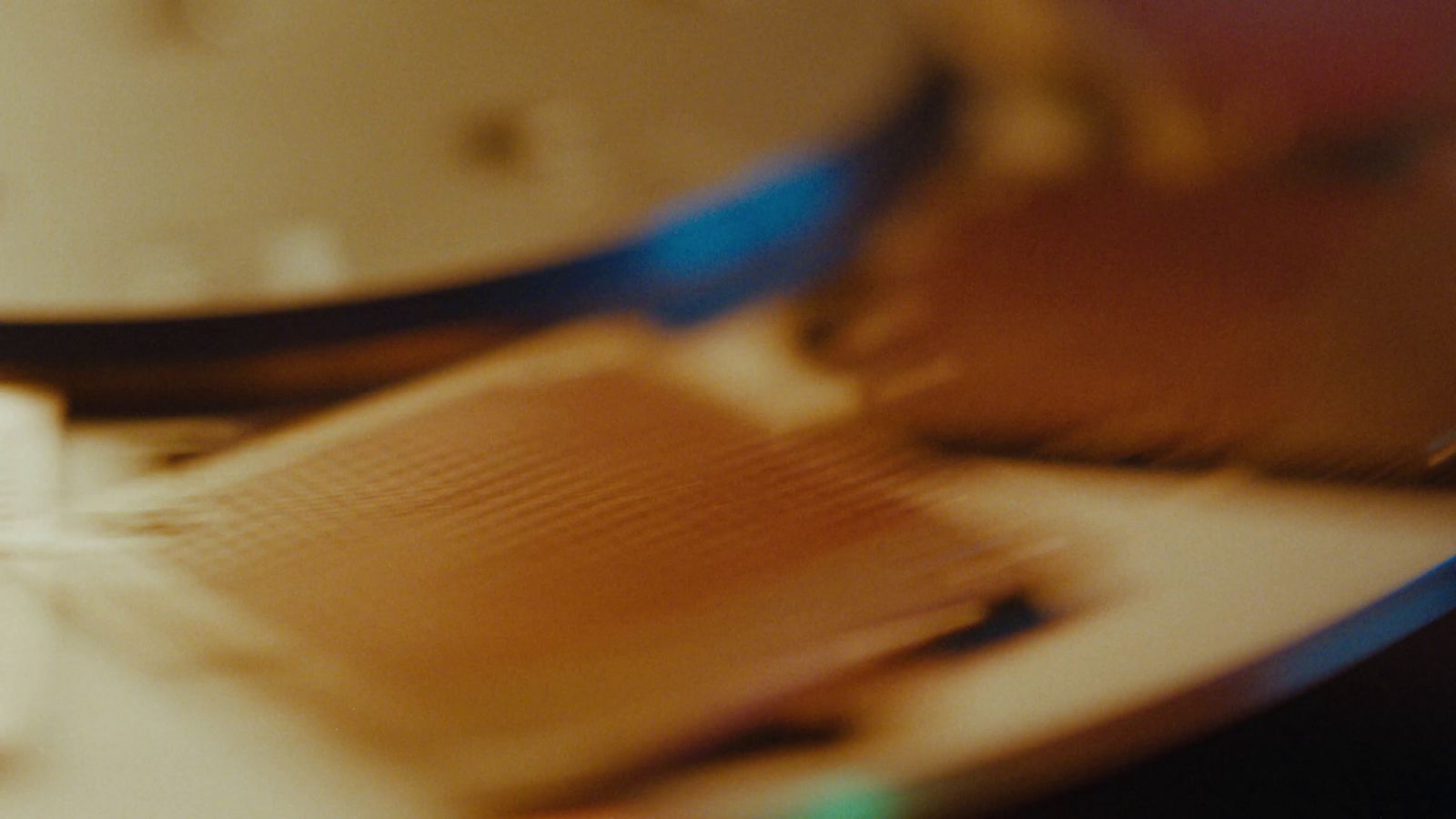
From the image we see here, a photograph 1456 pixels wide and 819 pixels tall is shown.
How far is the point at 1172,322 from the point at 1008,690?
0.47 feet

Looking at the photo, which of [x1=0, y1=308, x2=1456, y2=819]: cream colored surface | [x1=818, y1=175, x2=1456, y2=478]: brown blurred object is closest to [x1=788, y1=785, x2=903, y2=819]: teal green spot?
[x1=0, y1=308, x2=1456, y2=819]: cream colored surface

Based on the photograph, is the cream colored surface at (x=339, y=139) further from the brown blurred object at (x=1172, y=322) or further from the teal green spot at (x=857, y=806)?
the teal green spot at (x=857, y=806)

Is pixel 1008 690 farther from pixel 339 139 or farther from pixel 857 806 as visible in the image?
pixel 339 139

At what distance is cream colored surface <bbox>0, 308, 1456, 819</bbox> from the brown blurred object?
0.02 m

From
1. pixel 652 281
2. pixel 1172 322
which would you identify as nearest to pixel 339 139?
pixel 652 281

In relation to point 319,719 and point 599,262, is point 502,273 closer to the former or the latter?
point 599,262

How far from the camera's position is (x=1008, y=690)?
26 centimetres

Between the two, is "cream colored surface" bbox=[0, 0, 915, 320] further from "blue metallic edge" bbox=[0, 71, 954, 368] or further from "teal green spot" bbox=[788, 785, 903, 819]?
"teal green spot" bbox=[788, 785, 903, 819]

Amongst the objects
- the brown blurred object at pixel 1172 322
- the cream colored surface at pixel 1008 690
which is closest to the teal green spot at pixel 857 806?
the cream colored surface at pixel 1008 690

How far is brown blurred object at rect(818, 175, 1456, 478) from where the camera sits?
0.33 metres

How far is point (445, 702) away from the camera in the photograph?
0.27m

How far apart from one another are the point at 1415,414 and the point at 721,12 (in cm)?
20

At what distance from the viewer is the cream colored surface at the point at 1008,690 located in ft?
0.80

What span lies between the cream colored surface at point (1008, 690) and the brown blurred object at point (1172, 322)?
24mm
